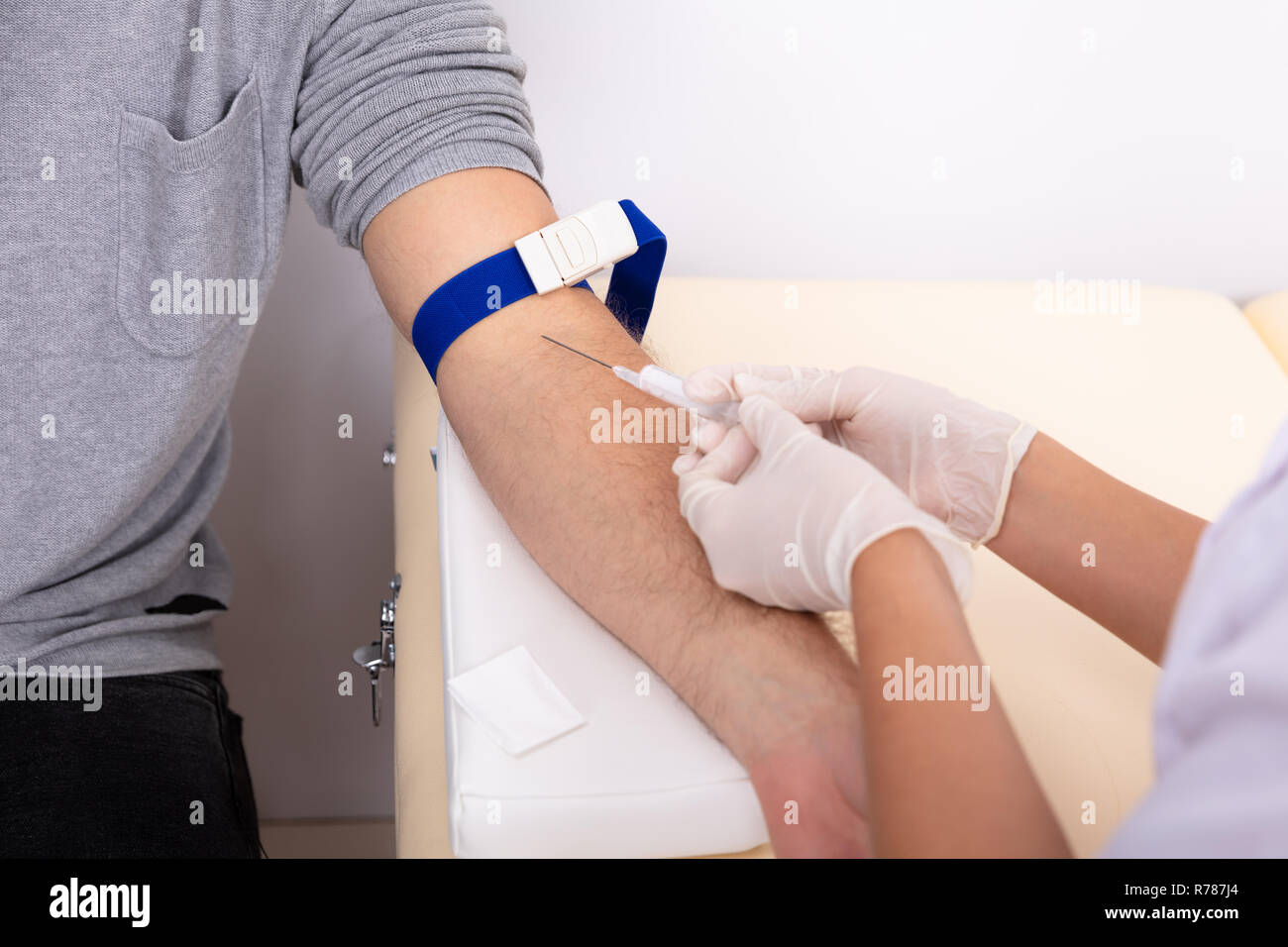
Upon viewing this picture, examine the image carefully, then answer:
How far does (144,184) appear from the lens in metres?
0.86

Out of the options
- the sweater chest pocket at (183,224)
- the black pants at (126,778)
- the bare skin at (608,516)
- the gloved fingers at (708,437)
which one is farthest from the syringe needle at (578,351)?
the black pants at (126,778)

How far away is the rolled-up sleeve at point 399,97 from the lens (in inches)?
34.4

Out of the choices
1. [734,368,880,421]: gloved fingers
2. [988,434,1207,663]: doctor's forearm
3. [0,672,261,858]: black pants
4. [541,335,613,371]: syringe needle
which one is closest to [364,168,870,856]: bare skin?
[541,335,613,371]: syringe needle

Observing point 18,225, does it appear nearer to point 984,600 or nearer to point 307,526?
point 307,526

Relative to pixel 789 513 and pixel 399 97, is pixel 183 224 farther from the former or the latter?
pixel 789 513

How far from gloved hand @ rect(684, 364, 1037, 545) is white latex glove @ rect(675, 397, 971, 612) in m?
0.05

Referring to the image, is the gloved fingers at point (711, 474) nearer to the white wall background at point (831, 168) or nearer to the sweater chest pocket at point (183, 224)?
the sweater chest pocket at point (183, 224)

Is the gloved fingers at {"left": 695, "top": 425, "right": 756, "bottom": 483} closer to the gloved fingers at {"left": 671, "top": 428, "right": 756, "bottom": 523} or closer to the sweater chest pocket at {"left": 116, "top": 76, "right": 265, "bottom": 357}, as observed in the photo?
the gloved fingers at {"left": 671, "top": 428, "right": 756, "bottom": 523}

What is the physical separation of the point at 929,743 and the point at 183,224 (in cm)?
77

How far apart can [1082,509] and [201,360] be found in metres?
0.77

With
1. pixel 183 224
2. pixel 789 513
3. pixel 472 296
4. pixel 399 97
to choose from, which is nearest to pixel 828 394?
pixel 789 513

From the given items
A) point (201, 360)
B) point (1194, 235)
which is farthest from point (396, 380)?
point (1194, 235)

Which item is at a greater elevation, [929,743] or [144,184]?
[144,184]

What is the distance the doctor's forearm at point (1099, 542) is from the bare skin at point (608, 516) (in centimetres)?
22
